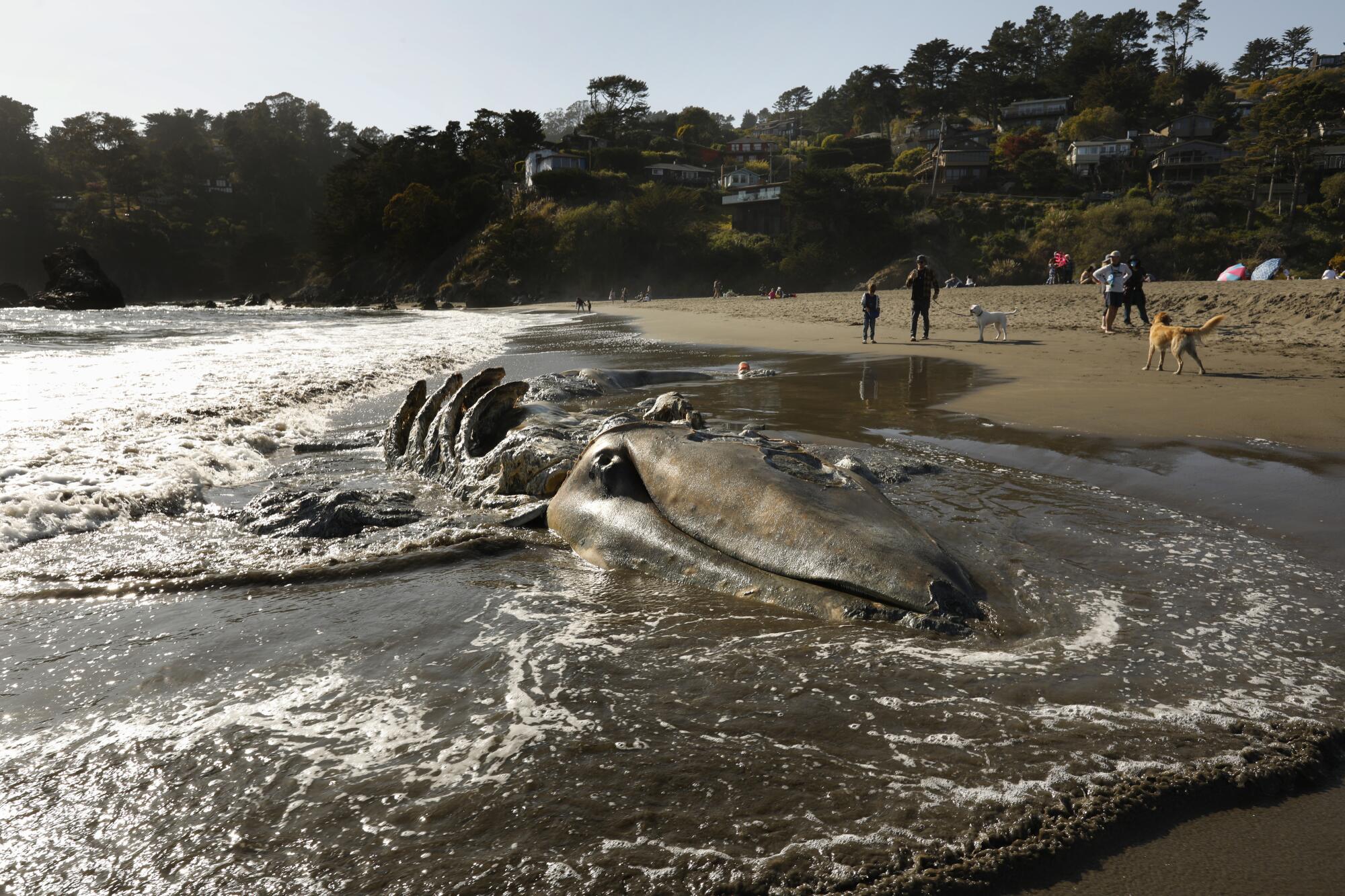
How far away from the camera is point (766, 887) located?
1895 millimetres

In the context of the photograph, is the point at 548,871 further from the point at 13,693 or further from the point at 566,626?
the point at 13,693

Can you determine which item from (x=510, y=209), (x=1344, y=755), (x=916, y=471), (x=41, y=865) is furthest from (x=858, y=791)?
(x=510, y=209)

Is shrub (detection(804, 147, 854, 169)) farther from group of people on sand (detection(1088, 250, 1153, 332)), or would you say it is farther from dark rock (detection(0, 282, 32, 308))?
dark rock (detection(0, 282, 32, 308))

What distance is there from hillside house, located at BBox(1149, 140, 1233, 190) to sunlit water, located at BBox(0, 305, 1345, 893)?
251 feet

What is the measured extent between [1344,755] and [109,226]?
379 ft

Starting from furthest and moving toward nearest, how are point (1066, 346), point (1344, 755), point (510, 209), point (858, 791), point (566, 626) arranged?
point (510, 209)
point (1066, 346)
point (566, 626)
point (1344, 755)
point (858, 791)

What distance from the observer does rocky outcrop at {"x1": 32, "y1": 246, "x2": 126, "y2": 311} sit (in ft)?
202

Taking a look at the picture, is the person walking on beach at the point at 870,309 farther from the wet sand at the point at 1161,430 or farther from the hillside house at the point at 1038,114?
the hillside house at the point at 1038,114

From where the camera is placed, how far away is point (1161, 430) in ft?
24.7

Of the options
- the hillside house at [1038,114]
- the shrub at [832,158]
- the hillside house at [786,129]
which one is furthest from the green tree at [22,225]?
the hillside house at [1038,114]

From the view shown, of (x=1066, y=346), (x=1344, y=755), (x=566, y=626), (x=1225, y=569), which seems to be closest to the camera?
(x=1344, y=755)

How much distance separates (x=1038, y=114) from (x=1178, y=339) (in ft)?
301

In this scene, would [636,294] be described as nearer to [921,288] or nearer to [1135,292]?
[921,288]

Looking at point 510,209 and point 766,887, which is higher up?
point 510,209
